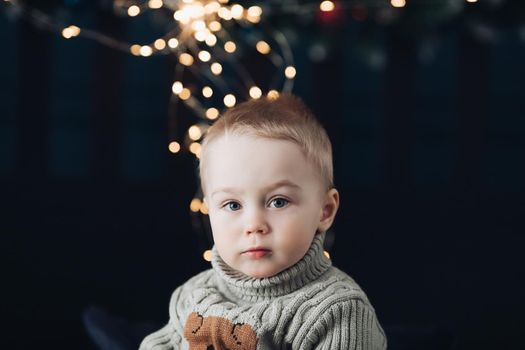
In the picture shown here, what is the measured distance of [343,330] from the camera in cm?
111

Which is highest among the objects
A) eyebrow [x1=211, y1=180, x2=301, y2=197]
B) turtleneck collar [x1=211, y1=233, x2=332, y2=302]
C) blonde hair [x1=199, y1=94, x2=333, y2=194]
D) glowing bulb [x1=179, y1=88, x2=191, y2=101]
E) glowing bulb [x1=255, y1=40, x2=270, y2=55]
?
glowing bulb [x1=255, y1=40, x2=270, y2=55]

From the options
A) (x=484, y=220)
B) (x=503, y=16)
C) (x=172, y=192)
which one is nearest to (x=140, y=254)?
(x=172, y=192)

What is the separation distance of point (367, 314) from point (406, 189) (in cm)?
138

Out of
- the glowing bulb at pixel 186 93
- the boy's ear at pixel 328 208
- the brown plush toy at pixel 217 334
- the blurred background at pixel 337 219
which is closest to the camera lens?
the brown plush toy at pixel 217 334

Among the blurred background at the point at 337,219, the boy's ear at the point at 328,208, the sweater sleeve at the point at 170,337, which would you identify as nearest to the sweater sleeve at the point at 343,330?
the boy's ear at the point at 328,208

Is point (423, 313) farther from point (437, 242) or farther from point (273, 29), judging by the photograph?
point (273, 29)

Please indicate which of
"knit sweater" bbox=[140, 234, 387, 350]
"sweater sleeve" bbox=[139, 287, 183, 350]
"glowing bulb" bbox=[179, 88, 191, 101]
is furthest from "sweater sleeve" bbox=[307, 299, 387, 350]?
"glowing bulb" bbox=[179, 88, 191, 101]

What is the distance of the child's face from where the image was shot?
1.12 metres

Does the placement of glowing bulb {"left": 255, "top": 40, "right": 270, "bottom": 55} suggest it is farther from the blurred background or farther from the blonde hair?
the blonde hair

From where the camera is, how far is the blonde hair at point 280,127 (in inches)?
45.1

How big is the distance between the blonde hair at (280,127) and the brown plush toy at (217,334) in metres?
0.23

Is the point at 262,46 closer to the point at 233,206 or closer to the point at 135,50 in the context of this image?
the point at 135,50

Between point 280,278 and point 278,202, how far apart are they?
11cm

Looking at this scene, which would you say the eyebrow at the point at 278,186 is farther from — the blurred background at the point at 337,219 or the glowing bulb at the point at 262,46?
the blurred background at the point at 337,219
